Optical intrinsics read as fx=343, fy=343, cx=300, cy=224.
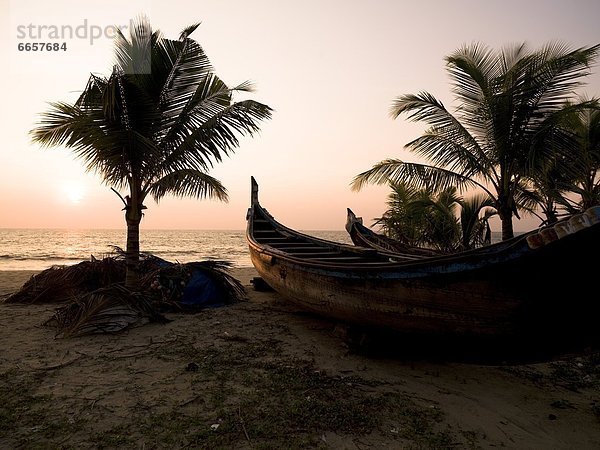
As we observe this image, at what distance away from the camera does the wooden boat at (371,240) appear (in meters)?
8.55

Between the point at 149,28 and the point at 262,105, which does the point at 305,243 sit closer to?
the point at 262,105

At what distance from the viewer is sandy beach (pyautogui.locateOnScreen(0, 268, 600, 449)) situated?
8.56 feet

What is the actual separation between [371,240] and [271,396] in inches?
266

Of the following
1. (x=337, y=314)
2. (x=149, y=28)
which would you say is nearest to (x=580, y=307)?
(x=337, y=314)

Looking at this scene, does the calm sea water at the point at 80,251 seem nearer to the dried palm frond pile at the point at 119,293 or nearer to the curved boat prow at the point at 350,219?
the dried palm frond pile at the point at 119,293

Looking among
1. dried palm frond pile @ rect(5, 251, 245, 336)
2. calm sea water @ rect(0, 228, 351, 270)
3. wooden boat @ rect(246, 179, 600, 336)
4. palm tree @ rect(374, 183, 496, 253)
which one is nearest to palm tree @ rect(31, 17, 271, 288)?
dried palm frond pile @ rect(5, 251, 245, 336)

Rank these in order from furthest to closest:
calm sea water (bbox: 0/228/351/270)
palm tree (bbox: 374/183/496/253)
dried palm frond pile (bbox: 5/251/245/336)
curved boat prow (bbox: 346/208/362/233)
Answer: calm sea water (bbox: 0/228/351/270) → palm tree (bbox: 374/183/496/253) → curved boat prow (bbox: 346/208/362/233) → dried palm frond pile (bbox: 5/251/245/336)

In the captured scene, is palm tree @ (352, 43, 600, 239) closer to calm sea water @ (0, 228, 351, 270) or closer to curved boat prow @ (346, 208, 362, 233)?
curved boat prow @ (346, 208, 362, 233)

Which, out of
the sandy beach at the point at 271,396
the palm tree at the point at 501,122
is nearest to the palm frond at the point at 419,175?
the palm tree at the point at 501,122

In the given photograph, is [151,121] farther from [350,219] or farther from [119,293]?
[350,219]

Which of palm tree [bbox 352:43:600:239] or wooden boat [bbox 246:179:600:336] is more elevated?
palm tree [bbox 352:43:600:239]

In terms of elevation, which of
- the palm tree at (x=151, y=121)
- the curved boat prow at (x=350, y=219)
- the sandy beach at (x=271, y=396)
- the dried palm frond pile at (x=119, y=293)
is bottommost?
the sandy beach at (x=271, y=396)

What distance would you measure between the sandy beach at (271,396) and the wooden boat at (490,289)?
51 centimetres

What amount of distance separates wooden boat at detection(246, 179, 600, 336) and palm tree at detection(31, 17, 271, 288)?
16.6ft
